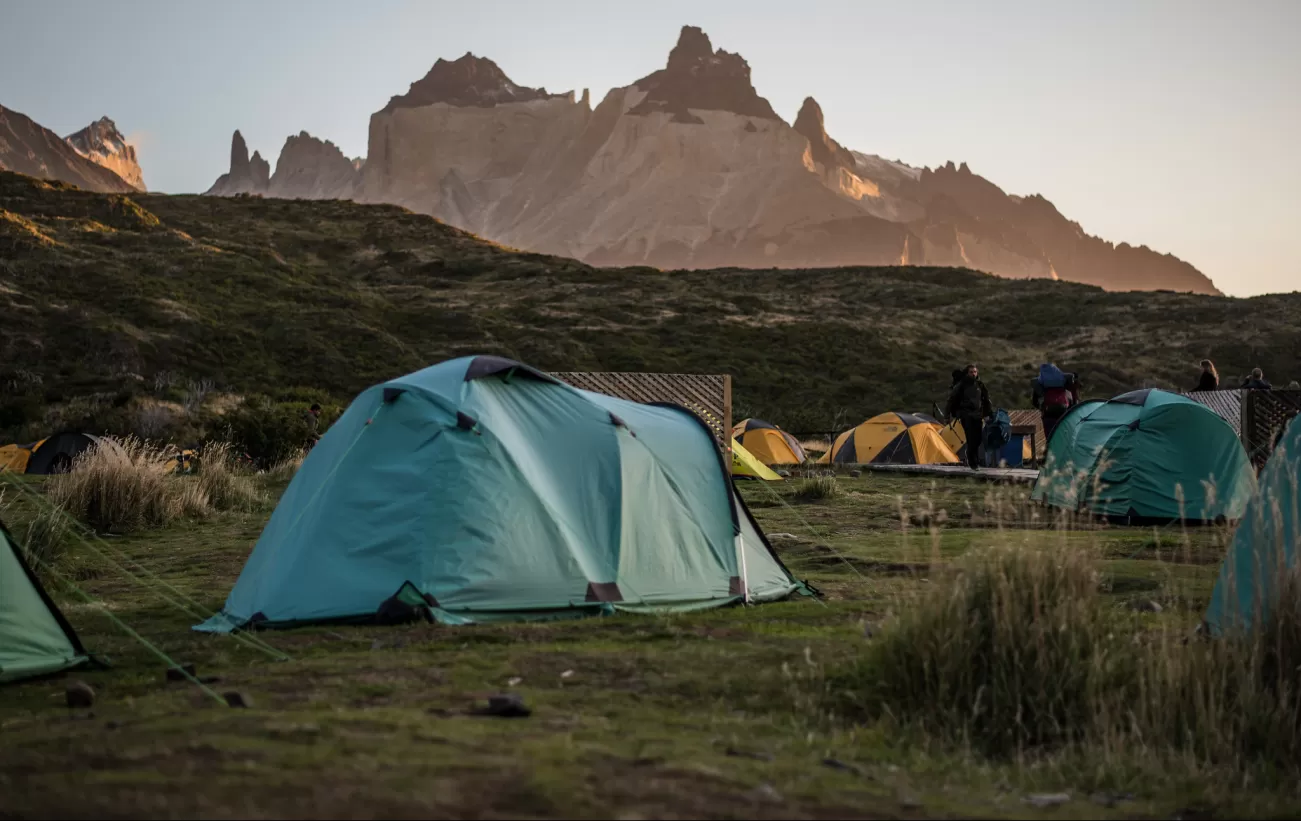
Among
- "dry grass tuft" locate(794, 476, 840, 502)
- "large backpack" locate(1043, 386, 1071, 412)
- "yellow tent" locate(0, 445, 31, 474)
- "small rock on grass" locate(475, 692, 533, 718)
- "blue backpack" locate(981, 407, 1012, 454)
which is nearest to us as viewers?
"small rock on grass" locate(475, 692, 533, 718)

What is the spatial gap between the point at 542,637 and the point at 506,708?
6.92 feet

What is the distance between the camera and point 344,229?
2790 inches

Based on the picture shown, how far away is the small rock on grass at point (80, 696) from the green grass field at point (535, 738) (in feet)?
0.33

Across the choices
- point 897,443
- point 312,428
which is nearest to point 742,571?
point 312,428

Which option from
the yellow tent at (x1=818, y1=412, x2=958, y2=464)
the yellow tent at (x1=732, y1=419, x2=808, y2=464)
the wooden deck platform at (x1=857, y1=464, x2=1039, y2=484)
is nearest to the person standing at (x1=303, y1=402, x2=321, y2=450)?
the yellow tent at (x1=732, y1=419, x2=808, y2=464)

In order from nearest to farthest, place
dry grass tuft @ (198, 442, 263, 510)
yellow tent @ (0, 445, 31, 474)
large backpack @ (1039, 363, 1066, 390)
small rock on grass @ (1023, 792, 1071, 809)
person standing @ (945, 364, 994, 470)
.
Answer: small rock on grass @ (1023, 792, 1071, 809), dry grass tuft @ (198, 442, 263, 510), large backpack @ (1039, 363, 1066, 390), person standing @ (945, 364, 994, 470), yellow tent @ (0, 445, 31, 474)

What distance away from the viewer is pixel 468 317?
53312 mm


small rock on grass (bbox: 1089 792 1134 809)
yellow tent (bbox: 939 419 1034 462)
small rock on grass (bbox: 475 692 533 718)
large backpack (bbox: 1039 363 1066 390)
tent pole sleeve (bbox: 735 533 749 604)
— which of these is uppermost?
large backpack (bbox: 1039 363 1066 390)

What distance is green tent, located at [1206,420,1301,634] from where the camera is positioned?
5.23m

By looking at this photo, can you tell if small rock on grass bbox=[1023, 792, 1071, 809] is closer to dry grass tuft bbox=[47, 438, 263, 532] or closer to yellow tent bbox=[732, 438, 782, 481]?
dry grass tuft bbox=[47, 438, 263, 532]

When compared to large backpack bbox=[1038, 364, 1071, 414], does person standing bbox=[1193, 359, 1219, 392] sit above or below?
above

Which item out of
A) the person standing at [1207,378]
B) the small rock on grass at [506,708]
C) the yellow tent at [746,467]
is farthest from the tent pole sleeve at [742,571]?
the person standing at [1207,378]

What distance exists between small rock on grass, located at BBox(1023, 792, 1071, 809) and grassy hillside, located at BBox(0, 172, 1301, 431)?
1318 inches

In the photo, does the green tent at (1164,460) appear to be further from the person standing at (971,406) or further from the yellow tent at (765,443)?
the yellow tent at (765,443)
